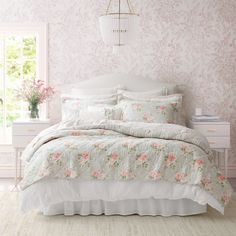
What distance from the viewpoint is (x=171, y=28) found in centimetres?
659

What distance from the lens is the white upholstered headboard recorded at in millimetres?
6543

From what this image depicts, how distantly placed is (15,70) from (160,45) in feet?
6.10

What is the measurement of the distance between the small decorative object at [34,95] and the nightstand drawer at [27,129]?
252mm

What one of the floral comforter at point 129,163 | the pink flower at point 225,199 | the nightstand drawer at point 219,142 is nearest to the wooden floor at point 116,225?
the pink flower at point 225,199

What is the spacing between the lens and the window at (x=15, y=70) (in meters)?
6.67

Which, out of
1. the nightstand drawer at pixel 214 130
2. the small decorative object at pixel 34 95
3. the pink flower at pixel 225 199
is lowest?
the pink flower at pixel 225 199

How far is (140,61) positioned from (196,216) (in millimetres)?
2616

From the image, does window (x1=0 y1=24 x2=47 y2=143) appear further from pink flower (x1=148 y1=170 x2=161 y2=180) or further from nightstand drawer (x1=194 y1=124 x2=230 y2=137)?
pink flower (x1=148 y1=170 x2=161 y2=180)

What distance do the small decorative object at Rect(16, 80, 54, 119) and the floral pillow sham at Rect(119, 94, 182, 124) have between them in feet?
3.14

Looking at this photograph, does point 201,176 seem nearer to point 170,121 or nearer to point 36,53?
point 170,121

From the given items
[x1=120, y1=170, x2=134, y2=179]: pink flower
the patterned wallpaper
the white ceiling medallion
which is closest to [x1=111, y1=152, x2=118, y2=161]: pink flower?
[x1=120, y1=170, x2=134, y2=179]: pink flower

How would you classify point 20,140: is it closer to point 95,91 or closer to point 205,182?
point 95,91

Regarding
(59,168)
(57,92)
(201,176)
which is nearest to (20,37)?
(57,92)

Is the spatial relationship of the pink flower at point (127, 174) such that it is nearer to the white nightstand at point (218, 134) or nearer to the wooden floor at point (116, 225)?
the wooden floor at point (116, 225)
